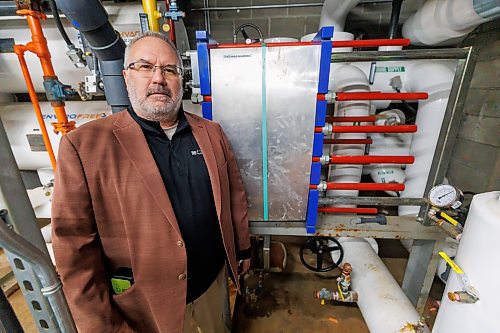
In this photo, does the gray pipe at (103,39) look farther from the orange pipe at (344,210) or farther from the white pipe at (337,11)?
the white pipe at (337,11)

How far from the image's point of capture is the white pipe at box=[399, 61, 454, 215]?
4.42 feet

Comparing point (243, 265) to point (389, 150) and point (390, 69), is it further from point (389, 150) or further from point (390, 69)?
point (390, 69)

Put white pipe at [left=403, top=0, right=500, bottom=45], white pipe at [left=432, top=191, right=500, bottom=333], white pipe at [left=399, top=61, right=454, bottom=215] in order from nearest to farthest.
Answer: white pipe at [left=432, top=191, right=500, bottom=333] → white pipe at [left=403, top=0, right=500, bottom=45] → white pipe at [left=399, top=61, right=454, bottom=215]

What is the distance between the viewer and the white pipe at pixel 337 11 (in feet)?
4.74

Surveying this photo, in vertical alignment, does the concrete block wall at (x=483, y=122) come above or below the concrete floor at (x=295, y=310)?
above

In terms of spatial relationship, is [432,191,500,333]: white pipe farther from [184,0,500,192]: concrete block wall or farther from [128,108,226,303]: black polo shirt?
[184,0,500,192]: concrete block wall

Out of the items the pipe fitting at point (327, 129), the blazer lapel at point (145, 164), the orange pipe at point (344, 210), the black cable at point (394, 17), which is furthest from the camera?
the black cable at point (394, 17)

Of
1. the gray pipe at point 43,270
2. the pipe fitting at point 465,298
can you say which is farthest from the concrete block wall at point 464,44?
the gray pipe at point 43,270

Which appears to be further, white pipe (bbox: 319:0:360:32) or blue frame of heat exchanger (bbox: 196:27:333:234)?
white pipe (bbox: 319:0:360:32)

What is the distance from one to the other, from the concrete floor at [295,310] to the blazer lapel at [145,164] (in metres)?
1.09

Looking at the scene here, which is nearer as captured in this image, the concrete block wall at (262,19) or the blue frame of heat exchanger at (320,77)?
the blue frame of heat exchanger at (320,77)

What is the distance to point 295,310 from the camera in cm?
148

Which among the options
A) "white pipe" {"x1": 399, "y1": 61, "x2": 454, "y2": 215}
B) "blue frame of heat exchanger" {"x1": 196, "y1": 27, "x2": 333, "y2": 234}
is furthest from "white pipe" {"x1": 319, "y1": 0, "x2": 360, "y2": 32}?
"blue frame of heat exchanger" {"x1": 196, "y1": 27, "x2": 333, "y2": 234}

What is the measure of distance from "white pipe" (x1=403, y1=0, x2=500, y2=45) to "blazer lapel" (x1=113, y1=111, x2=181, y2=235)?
1.58 m
